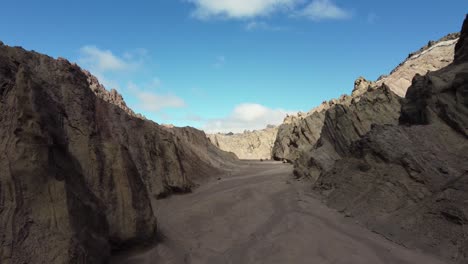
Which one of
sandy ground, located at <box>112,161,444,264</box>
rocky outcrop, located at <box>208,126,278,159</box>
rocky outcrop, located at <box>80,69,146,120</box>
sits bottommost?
sandy ground, located at <box>112,161,444,264</box>

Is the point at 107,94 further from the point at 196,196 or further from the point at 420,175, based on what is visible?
the point at 420,175

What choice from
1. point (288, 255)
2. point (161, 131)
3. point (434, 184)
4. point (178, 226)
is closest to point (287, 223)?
point (288, 255)

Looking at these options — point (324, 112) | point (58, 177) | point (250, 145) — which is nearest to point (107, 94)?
point (324, 112)

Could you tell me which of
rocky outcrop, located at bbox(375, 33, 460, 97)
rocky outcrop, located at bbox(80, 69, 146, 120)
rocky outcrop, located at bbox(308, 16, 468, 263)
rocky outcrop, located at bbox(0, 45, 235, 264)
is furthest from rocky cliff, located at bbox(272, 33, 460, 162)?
rocky outcrop, located at bbox(0, 45, 235, 264)

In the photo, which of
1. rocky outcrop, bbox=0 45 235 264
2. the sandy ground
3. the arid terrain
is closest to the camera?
rocky outcrop, bbox=0 45 235 264

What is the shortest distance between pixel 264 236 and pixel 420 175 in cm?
305

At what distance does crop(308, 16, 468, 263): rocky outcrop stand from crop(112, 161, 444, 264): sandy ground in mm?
392

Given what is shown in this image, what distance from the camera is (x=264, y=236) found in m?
5.84

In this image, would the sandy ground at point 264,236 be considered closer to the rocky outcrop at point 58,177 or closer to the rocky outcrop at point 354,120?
the rocky outcrop at point 58,177

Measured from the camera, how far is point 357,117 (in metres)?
15.9

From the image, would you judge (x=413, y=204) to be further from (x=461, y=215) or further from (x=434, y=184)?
(x=461, y=215)

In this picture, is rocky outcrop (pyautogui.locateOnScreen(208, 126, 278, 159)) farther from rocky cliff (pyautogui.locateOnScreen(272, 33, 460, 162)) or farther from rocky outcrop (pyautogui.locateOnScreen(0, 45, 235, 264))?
rocky outcrop (pyautogui.locateOnScreen(0, 45, 235, 264))

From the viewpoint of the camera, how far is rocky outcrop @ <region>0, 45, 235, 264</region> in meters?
3.57

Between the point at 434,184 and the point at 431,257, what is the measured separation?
1.80 m
